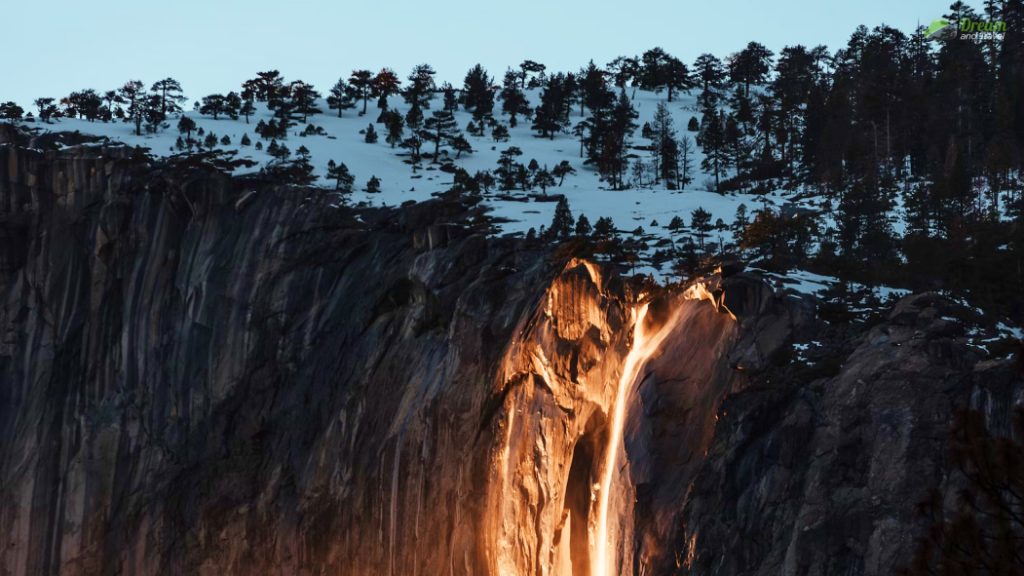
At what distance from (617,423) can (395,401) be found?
995 centimetres

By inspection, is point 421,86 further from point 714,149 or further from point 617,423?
point 617,423

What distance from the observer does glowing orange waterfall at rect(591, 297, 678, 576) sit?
30156 mm

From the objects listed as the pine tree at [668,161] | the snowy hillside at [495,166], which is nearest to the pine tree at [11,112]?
the snowy hillside at [495,166]

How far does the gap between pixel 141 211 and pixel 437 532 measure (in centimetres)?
2212

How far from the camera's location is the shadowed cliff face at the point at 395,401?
24.0 meters

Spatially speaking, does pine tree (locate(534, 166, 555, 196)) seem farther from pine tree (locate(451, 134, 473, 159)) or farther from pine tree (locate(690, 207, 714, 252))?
pine tree (locate(690, 207, 714, 252))

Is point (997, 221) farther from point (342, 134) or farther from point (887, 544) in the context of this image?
point (342, 134)

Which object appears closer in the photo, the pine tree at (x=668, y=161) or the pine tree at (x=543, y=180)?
the pine tree at (x=543, y=180)

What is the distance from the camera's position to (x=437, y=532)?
116 ft

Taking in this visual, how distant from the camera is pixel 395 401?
38125mm

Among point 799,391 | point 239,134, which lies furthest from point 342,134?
point 799,391

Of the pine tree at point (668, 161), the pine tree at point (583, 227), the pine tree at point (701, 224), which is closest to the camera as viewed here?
the pine tree at point (701, 224)

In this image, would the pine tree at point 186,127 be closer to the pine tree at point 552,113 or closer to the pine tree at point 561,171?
the pine tree at point 561,171

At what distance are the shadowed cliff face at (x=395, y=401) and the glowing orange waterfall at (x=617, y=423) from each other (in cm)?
15
